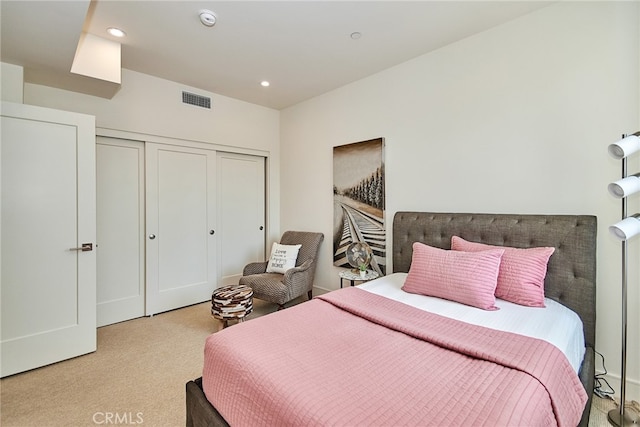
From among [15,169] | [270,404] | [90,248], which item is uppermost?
[15,169]

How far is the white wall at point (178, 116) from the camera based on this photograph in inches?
116

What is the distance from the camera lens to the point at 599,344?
2010 mm

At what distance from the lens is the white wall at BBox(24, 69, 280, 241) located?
9.69 ft

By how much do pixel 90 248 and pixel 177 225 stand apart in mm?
1148

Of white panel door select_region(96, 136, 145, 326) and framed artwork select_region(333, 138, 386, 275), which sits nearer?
white panel door select_region(96, 136, 145, 326)

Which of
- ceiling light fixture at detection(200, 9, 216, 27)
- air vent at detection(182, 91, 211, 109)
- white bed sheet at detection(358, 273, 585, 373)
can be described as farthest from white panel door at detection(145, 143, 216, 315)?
white bed sheet at detection(358, 273, 585, 373)

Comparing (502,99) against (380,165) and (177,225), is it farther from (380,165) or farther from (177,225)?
(177,225)

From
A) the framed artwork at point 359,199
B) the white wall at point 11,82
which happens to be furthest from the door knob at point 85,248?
the framed artwork at point 359,199

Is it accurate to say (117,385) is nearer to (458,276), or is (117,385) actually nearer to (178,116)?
(458,276)

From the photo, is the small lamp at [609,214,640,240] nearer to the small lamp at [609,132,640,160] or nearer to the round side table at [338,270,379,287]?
the small lamp at [609,132,640,160]

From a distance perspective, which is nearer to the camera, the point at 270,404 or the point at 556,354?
the point at 270,404

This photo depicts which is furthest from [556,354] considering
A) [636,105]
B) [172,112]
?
[172,112]

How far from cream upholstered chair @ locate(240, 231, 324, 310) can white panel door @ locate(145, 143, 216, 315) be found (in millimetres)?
725

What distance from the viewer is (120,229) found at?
10.6 ft
